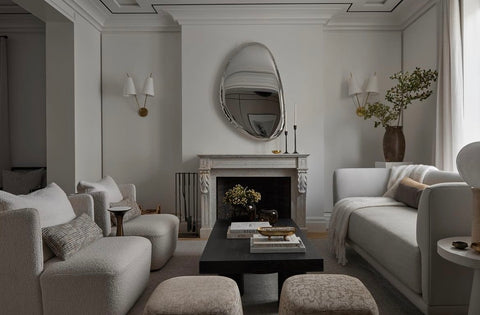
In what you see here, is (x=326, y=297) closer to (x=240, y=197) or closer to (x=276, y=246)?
(x=276, y=246)

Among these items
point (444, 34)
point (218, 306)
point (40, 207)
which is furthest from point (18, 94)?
point (444, 34)

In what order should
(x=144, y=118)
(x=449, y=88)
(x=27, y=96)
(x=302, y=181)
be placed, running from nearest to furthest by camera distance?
(x=449, y=88), (x=302, y=181), (x=27, y=96), (x=144, y=118)

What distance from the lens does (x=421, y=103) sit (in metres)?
4.57

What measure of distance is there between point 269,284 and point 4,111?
4040 mm

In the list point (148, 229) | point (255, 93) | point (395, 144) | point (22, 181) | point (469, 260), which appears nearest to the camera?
point (469, 260)

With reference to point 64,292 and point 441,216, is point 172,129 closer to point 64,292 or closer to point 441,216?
point 64,292

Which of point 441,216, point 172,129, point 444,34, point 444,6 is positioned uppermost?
point 444,6

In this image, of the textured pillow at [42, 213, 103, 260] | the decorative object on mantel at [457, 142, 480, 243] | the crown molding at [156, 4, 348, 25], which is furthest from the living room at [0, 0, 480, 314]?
the decorative object on mantel at [457, 142, 480, 243]

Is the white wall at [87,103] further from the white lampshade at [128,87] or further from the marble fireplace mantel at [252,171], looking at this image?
the marble fireplace mantel at [252,171]

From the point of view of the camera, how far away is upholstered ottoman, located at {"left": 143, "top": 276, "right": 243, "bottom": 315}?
160 cm

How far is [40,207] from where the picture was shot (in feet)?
7.71

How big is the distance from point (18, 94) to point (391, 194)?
4.59m

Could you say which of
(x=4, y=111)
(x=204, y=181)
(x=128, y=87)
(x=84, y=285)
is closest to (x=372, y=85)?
(x=204, y=181)

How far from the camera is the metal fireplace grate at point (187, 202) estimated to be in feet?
16.0
